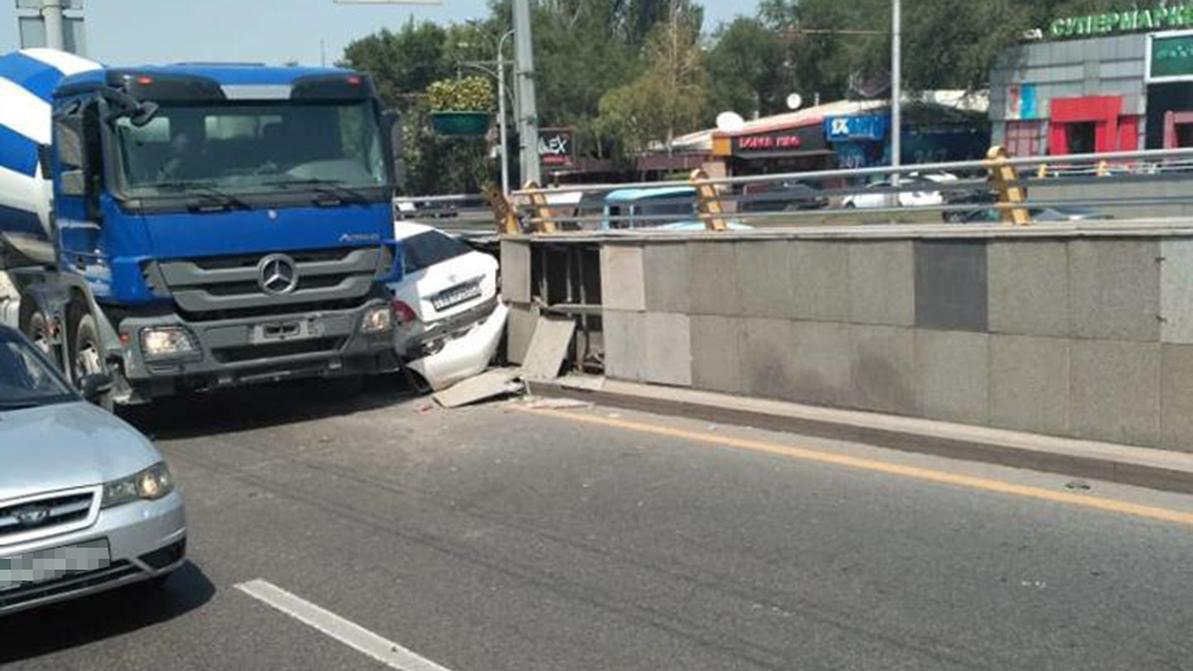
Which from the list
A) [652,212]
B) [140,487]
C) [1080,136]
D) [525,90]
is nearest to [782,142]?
[1080,136]

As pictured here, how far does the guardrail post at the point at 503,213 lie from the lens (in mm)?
13336

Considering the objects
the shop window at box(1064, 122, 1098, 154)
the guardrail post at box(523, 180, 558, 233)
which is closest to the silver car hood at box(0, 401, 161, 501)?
the guardrail post at box(523, 180, 558, 233)

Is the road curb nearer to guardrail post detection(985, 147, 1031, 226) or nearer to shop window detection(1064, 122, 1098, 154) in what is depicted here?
guardrail post detection(985, 147, 1031, 226)

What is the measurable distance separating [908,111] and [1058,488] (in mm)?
59107

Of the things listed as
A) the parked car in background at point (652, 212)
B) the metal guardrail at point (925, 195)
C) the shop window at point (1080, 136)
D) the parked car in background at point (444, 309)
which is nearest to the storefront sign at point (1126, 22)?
the shop window at point (1080, 136)

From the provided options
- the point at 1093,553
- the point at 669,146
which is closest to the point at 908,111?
the point at 669,146

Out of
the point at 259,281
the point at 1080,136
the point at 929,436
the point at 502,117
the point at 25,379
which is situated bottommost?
the point at 929,436

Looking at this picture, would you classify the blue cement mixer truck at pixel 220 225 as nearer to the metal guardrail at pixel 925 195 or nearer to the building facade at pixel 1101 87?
the metal guardrail at pixel 925 195

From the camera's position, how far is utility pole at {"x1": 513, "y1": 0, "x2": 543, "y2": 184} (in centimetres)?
1588

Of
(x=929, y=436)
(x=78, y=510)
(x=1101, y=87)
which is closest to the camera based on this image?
(x=78, y=510)

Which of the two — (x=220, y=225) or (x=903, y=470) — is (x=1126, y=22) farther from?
(x=220, y=225)

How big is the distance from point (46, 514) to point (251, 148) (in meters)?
5.78

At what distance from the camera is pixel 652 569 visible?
6059mm

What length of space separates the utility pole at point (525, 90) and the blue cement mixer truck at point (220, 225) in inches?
198
